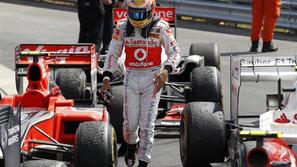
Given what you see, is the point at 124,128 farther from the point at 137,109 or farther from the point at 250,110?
the point at 250,110

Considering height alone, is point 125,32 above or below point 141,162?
above

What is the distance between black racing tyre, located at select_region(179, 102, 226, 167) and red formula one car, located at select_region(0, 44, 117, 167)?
2.49 ft

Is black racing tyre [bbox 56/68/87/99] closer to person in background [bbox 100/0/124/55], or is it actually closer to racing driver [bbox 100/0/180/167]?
racing driver [bbox 100/0/180/167]

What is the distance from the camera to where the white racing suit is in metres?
10.1

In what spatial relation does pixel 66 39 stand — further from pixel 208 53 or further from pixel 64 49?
pixel 64 49

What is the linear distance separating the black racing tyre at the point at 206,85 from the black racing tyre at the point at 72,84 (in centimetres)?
129

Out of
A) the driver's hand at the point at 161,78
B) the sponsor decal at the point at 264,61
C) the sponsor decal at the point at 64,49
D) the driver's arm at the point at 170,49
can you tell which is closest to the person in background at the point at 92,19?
the sponsor decal at the point at 64,49

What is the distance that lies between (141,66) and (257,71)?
121 cm

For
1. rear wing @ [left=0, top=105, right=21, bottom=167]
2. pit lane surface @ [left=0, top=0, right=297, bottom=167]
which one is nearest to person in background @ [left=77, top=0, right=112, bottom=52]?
pit lane surface @ [left=0, top=0, right=297, bottom=167]

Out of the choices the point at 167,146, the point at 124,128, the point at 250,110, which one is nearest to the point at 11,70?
the point at 250,110

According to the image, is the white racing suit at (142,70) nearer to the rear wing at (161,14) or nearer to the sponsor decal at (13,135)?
the sponsor decal at (13,135)

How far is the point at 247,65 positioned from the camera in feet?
32.0

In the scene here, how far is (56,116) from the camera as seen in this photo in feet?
31.7

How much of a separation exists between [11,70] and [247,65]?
771 centimetres
